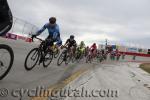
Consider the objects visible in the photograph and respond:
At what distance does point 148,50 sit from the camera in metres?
70.9

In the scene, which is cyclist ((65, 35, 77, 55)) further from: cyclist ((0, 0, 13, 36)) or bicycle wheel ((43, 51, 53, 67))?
cyclist ((0, 0, 13, 36))

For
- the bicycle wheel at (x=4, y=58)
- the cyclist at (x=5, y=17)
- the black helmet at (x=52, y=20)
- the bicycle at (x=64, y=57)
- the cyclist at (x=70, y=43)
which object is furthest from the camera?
the cyclist at (x=70, y=43)

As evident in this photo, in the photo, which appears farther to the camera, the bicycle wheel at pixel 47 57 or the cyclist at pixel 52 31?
the bicycle wheel at pixel 47 57

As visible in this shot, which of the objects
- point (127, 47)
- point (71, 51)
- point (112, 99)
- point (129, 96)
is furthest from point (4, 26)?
point (127, 47)

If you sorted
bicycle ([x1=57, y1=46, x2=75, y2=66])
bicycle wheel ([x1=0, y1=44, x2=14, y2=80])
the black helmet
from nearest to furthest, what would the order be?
bicycle wheel ([x1=0, y1=44, x2=14, y2=80]), the black helmet, bicycle ([x1=57, y1=46, x2=75, y2=66])

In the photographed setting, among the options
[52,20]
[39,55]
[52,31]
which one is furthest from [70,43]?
[39,55]

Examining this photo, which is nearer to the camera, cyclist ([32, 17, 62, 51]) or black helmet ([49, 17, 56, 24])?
black helmet ([49, 17, 56, 24])

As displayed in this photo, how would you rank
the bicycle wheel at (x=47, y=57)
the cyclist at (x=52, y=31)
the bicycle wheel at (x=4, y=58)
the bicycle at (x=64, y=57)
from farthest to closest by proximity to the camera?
the bicycle at (x=64, y=57) → the bicycle wheel at (x=47, y=57) → the cyclist at (x=52, y=31) → the bicycle wheel at (x=4, y=58)

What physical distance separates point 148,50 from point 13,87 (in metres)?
66.1

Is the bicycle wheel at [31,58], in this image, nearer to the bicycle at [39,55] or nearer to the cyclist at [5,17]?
the bicycle at [39,55]

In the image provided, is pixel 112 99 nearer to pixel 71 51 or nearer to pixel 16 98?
pixel 16 98

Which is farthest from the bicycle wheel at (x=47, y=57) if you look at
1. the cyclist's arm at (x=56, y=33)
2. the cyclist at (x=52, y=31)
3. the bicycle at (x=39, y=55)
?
the cyclist's arm at (x=56, y=33)

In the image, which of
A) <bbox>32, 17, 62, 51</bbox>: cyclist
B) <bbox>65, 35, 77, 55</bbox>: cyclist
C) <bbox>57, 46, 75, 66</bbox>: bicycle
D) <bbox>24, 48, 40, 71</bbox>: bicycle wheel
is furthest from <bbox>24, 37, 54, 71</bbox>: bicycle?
<bbox>65, 35, 77, 55</bbox>: cyclist

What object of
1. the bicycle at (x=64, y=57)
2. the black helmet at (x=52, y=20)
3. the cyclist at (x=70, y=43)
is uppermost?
the black helmet at (x=52, y=20)
